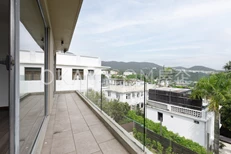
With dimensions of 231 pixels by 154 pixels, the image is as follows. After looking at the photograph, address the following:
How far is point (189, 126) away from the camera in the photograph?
6.70 metres

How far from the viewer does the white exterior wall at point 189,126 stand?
548 cm

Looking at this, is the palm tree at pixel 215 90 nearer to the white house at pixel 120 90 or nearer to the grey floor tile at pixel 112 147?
the white house at pixel 120 90

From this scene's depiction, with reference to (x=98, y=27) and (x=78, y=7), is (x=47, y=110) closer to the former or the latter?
(x=78, y=7)

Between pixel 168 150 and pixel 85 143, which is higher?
pixel 85 143

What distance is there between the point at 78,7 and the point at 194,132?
6.70 m

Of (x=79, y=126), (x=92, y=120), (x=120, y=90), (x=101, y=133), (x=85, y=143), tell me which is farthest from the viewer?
(x=120, y=90)

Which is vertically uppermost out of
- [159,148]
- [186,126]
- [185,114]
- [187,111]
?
[159,148]

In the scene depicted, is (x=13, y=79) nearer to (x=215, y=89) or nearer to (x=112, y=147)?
(x=112, y=147)

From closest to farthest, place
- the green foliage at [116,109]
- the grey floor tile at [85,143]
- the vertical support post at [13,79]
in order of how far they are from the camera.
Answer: the vertical support post at [13,79] < the grey floor tile at [85,143] < the green foliage at [116,109]

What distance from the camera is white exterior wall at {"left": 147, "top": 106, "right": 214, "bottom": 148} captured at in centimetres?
548

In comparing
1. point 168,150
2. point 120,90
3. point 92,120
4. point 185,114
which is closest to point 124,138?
point 168,150

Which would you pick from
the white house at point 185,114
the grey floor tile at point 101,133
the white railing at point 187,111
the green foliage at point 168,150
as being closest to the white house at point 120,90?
the grey floor tile at point 101,133

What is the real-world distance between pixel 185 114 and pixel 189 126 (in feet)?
2.03

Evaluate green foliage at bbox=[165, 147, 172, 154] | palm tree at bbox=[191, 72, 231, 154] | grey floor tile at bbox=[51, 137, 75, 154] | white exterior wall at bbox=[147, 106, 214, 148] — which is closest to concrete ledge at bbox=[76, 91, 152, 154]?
green foliage at bbox=[165, 147, 172, 154]
